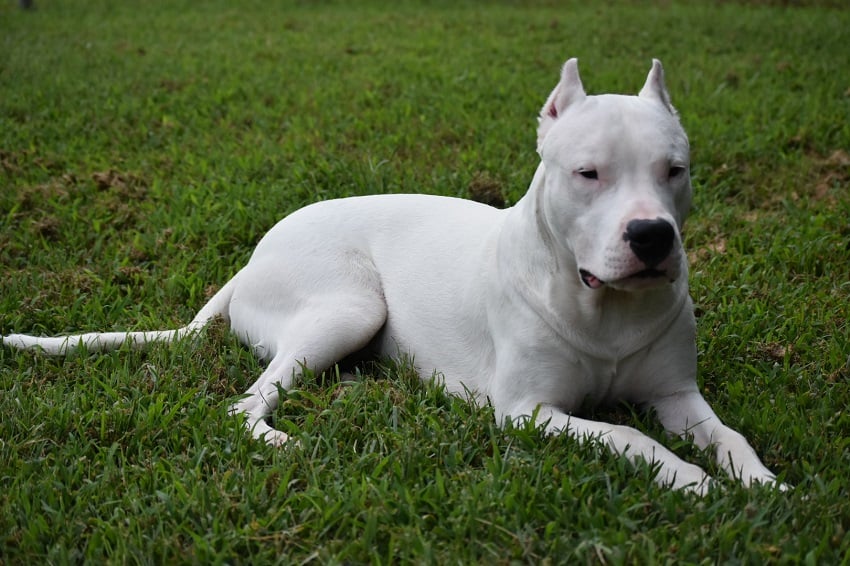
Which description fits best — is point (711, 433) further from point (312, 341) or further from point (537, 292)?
point (312, 341)

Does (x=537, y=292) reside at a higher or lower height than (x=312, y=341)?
higher

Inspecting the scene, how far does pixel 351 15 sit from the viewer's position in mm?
13125

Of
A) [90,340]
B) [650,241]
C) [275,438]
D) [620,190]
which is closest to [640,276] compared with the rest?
[650,241]

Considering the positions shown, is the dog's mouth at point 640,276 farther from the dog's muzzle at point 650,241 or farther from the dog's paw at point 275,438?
the dog's paw at point 275,438

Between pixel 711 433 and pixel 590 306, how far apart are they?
0.59 meters

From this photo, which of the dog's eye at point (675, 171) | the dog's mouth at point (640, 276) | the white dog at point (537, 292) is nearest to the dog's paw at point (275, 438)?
the white dog at point (537, 292)

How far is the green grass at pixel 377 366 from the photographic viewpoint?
107 inches

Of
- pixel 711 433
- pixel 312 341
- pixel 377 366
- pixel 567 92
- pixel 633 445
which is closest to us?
pixel 633 445

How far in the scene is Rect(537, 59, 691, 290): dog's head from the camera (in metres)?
2.84

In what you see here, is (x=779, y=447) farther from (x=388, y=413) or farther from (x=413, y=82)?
(x=413, y=82)

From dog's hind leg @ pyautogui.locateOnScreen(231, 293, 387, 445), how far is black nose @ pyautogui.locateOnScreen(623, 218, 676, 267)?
142 centimetres

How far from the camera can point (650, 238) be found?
2811 millimetres

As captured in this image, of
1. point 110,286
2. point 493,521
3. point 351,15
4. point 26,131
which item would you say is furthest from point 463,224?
point 351,15

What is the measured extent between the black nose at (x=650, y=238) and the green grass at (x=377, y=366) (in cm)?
66
